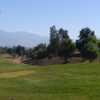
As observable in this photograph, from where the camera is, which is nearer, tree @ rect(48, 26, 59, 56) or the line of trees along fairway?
the line of trees along fairway

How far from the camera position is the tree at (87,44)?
83.6 metres

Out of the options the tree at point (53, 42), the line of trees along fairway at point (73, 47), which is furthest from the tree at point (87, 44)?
the tree at point (53, 42)

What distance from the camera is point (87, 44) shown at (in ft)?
279

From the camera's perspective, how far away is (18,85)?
90.5 ft

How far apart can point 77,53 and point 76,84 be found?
68.6m

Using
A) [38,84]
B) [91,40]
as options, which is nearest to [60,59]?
[91,40]

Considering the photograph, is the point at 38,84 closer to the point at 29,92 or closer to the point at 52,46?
the point at 29,92

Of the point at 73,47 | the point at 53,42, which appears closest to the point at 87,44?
the point at 73,47

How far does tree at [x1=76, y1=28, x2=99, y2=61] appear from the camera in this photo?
274ft

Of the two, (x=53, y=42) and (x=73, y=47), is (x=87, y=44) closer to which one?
(x=73, y=47)

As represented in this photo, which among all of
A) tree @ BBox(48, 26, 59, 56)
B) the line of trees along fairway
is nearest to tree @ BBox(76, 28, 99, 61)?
the line of trees along fairway

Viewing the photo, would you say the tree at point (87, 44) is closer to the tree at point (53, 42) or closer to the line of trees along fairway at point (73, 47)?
the line of trees along fairway at point (73, 47)

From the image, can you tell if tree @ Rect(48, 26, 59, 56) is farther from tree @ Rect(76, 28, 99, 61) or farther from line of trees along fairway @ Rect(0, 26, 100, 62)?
tree @ Rect(76, 28, 99, 61)

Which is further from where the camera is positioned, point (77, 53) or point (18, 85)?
point (77, 53)
